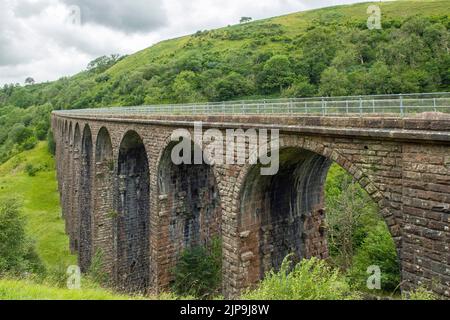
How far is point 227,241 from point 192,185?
784cm

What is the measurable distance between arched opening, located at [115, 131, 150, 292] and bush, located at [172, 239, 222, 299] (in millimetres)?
7305

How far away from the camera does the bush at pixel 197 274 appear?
21531mm

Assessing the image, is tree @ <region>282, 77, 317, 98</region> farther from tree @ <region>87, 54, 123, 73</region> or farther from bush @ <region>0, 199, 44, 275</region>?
tree @ <region>87, 54, 123, 73</region>

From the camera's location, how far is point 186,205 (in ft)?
73.6

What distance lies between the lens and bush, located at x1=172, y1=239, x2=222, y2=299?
21531mm

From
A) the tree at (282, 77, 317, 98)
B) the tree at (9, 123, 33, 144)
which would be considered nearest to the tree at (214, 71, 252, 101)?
the tree at (282, 77, 317, 98)

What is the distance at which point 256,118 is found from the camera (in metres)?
13.5

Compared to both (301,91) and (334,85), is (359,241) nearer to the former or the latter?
(334,85)

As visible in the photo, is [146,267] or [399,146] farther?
[146,267]

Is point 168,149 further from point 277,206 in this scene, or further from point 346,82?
point 346,82

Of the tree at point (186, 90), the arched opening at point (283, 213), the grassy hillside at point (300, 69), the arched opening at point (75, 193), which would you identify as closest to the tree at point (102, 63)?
the grassy hillside at point (300, 69)

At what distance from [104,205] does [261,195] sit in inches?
743

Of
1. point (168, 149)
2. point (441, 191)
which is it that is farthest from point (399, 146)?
point (168, 149)
